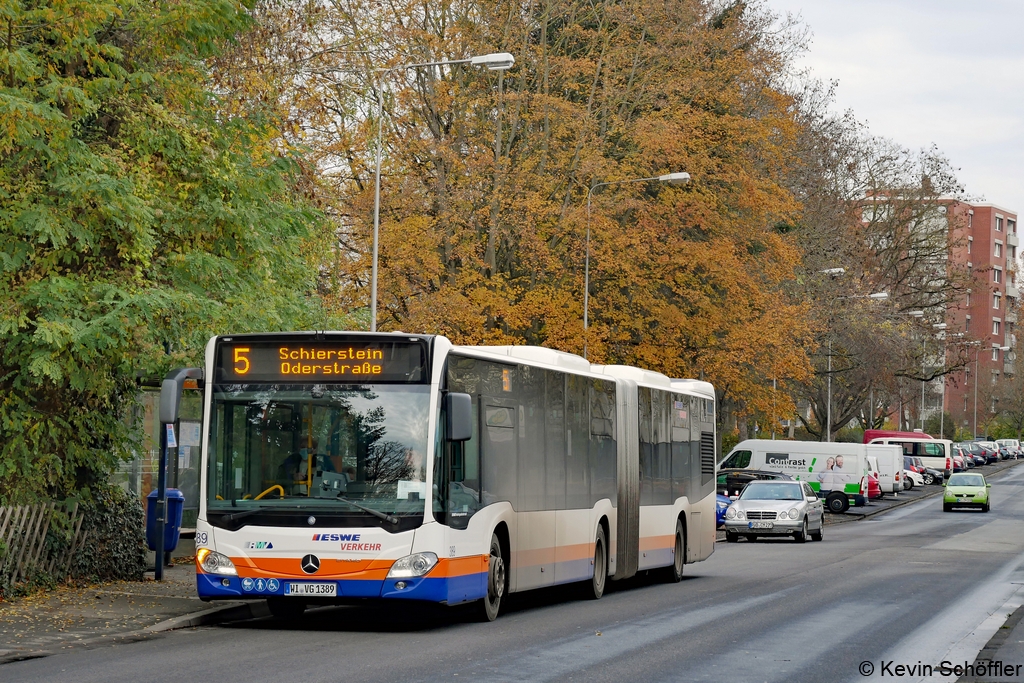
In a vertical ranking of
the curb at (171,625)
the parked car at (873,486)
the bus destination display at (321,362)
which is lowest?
the curb at (171,625)

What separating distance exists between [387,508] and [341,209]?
2355 cm

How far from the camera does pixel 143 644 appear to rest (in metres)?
13.3

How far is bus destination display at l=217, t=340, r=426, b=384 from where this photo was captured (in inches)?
581

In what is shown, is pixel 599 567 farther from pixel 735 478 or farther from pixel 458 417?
pixel 735 478

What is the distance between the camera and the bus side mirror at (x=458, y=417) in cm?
1421

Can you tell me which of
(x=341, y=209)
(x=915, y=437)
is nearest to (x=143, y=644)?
(x=341, y=209)

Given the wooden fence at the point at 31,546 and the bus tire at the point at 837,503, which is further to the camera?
the bus tire at the point at 837,503

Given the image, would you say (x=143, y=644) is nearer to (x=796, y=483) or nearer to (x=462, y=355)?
(x=462, y=355)

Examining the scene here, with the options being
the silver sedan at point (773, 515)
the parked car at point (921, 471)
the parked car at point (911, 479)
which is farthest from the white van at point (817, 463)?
the parked car at point (921, 471)

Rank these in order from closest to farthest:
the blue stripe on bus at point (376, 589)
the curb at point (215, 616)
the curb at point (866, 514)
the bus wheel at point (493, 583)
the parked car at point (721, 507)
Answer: the blue stripe on bus at point (376, 589) < the curb at point (215, 616) < the bus wheel at point (493, 583) < the parked car at point (721, 507) < the curb at point (866, 514)

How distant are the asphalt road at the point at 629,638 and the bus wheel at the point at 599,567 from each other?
0.31 meters

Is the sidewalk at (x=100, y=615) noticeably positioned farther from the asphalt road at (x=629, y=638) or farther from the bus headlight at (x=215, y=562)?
the bus headlight at (x=215, y=562)

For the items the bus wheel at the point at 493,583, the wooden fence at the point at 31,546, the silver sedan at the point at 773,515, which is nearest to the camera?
the bus wheel at the point at 493,583

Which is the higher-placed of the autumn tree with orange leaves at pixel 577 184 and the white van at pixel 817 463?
the autumn tree with orange leaves at pixel 577 184
